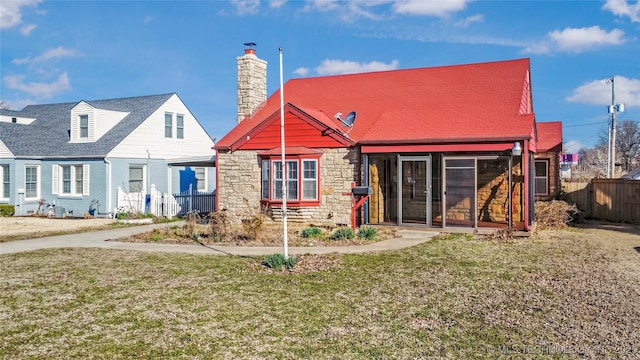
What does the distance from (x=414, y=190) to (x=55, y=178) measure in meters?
17.1

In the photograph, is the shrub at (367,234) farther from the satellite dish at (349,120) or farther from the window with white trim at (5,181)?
the window with white trim at (5,181)

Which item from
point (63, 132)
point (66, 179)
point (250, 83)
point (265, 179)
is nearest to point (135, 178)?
point (66, 179)

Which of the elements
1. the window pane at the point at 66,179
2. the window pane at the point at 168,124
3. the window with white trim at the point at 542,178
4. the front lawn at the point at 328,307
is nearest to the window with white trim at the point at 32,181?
the window pane at the point at 66,179

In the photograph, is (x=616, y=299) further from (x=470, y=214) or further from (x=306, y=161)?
(x=306, y=161)

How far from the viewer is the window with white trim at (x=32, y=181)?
23.8m

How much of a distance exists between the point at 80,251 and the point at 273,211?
6.47 meters

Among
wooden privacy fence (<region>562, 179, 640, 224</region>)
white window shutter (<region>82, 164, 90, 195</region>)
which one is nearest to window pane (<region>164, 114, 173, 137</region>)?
white window shutter (<region>82, 164, 90, 195</region>)

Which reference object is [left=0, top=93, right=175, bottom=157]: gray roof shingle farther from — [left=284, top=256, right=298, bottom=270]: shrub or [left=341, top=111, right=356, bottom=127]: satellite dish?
[left=284, top=256, right=298, bottom=270]: shrub

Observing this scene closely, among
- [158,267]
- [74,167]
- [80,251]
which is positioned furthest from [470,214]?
[74,167]

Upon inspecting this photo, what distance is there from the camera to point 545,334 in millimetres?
6035

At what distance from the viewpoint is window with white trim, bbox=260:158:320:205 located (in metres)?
16.9

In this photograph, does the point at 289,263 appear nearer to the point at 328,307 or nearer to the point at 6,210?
the point at 328,307

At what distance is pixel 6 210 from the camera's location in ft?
74.6

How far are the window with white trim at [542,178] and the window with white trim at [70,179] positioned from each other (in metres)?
20.3
